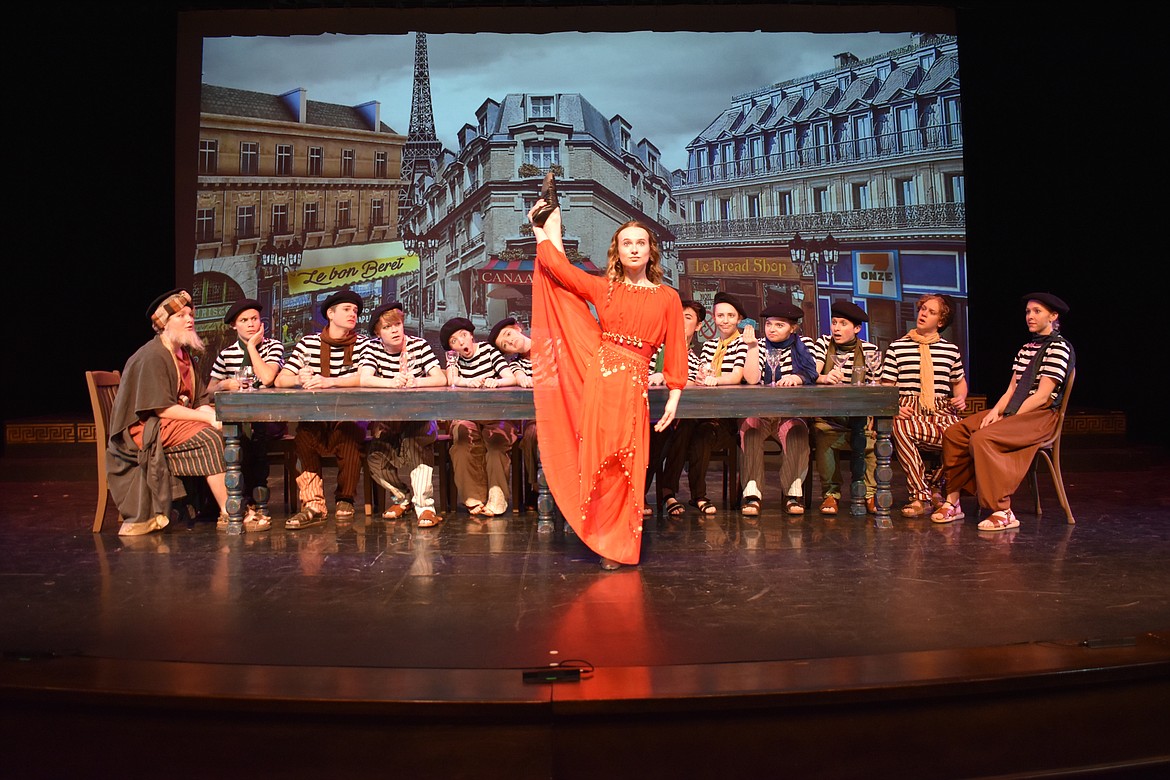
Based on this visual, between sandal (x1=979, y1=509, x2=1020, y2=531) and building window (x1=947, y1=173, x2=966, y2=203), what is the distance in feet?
13.3

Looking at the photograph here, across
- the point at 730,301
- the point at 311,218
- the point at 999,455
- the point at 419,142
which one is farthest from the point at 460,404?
the point at 311,218

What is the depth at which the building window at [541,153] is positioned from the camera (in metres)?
8.08

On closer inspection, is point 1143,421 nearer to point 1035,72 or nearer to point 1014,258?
point 1014,258

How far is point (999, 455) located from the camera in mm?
4797

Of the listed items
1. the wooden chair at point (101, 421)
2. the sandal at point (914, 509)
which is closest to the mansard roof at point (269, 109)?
the wooden chair at point (101, 421)

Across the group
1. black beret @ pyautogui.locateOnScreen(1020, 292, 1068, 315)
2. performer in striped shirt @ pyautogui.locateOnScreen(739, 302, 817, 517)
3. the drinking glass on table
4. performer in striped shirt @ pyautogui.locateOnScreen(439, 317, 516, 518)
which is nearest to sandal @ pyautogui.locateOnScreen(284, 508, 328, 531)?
performer in striped shirt @ pyautogui.locateOnScreen(439, 317, 516, 518)

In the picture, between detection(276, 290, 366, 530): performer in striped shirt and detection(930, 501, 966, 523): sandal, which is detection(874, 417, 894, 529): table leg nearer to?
detection(930, 501, 966, 523): sandal

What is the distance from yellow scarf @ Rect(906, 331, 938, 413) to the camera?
17.0 ft

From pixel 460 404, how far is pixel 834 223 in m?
4.95

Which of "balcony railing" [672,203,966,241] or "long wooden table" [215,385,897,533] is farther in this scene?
"balcony railing" [672,203,966,241]

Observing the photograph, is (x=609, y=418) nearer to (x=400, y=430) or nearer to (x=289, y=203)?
(x=400, y=430)

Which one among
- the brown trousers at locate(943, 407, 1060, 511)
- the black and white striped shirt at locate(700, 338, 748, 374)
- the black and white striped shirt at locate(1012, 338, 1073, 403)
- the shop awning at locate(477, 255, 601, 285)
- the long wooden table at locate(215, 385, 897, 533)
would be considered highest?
the shop awning at locate(477, 255, 601, 285)

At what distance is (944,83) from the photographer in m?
7.87

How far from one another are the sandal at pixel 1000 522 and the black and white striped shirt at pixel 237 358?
387 cm
